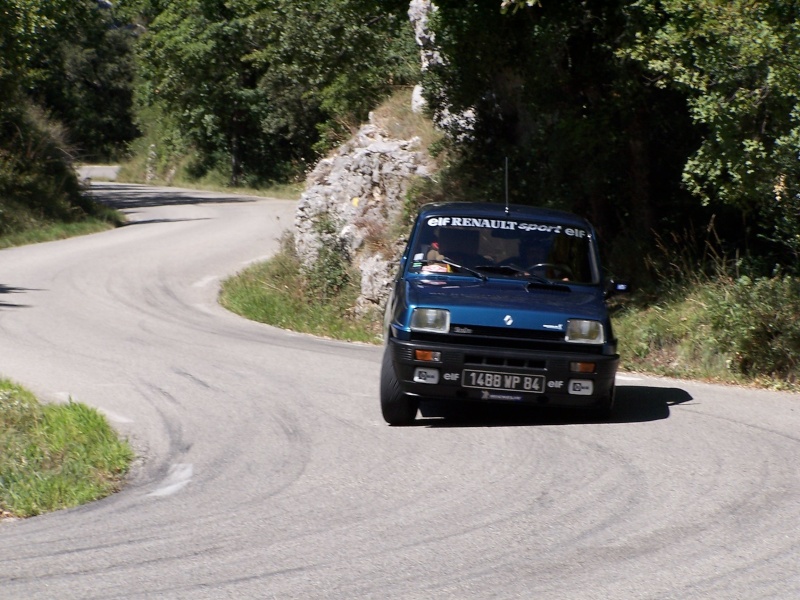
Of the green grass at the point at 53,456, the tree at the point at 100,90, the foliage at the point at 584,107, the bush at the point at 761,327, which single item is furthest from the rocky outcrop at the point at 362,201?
the tree at the point at 100,90

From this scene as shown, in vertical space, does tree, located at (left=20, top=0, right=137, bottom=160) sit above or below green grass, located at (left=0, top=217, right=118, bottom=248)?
above

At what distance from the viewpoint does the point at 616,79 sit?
49.1ft

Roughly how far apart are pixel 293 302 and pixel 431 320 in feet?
30.3

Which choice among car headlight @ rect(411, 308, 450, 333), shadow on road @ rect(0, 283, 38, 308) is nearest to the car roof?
car headlight @ rect(411, 308, 450, 333)

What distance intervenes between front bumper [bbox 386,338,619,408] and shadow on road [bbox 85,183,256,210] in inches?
1176

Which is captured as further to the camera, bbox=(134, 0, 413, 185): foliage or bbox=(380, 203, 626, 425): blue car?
bbox=(134, 0, 413, 185): foliage

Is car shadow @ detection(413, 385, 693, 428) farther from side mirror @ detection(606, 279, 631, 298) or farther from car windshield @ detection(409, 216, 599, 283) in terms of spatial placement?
car windshield @ detection(409, 216, 599, 283)

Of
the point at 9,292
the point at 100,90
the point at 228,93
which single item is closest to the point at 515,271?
the point at 9,292

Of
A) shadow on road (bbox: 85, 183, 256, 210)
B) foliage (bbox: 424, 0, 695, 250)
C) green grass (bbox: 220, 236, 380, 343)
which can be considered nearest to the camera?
foliage (bbox: 424, 0, 695, 250)

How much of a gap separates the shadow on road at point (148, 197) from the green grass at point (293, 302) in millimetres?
18983

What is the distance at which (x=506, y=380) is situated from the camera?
8.23 meters

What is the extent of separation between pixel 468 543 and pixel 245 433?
130 inches

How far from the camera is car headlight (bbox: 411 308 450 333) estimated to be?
8.33 meters

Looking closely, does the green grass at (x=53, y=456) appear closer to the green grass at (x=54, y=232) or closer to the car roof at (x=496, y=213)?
the car roof at (x=496, y=213)
